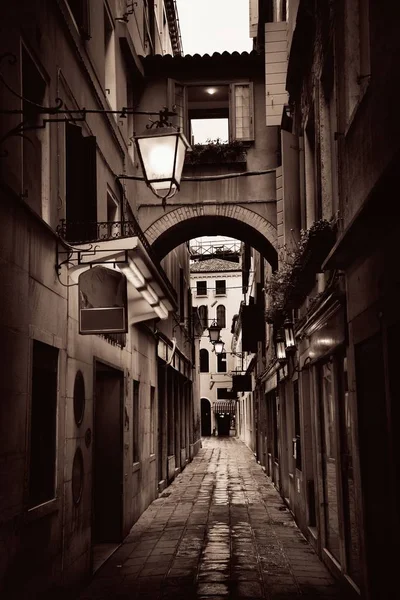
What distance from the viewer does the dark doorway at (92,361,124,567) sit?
12023mm

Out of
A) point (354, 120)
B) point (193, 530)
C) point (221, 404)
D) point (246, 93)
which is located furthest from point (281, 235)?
point (221, 404)

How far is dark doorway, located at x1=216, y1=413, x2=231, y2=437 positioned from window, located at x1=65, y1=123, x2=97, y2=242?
192 feet

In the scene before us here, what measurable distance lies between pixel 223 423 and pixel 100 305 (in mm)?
60108

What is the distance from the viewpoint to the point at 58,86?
842 cm

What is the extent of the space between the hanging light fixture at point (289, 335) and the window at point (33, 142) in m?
6.47

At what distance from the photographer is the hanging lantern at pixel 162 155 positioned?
25.2ft

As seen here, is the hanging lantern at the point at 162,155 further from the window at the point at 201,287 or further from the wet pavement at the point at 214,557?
the window at the point at 201,287

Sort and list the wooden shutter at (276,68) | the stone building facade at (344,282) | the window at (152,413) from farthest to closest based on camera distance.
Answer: the window at (152,413)
the wooden shutter at (276,68)
the stone building facade at (344,282)

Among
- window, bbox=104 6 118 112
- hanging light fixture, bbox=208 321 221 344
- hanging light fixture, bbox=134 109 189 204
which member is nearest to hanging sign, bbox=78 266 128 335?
hanging light fixture, bbox=134 109 189 204

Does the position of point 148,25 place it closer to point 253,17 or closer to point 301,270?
point 253,17

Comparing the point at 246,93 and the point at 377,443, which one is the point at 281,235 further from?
the point at 377,443

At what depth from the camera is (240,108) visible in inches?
704

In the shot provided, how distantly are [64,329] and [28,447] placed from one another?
195 centimetres

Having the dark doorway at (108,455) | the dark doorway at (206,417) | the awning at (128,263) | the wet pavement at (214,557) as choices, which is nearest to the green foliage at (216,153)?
the awning at (128,263)
